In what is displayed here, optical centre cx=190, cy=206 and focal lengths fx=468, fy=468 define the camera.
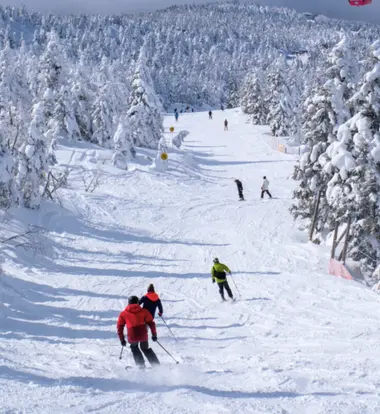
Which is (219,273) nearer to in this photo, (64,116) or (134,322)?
(134,322)

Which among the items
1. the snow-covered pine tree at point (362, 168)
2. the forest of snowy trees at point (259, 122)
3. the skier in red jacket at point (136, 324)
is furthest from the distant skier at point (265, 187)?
the skier in red jacket at point (136, 324)

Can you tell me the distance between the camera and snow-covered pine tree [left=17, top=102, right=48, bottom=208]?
2253 cm

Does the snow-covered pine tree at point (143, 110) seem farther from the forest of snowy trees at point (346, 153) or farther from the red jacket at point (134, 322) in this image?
the red jacket at point (134, 322)

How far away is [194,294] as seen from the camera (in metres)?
15.2

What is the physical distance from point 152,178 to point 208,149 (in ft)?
61.7

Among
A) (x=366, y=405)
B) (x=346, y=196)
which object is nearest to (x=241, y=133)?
(x=346, y=196)

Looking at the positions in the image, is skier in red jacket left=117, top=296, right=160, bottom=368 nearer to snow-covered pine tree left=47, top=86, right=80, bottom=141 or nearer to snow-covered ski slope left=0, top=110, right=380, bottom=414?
snow-covered ski slope left=0, top=110, right=380, bottom=414

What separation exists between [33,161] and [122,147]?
42.8ft

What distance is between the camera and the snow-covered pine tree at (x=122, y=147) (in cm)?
3459

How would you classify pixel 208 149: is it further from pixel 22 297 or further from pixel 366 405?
pixel 366 405

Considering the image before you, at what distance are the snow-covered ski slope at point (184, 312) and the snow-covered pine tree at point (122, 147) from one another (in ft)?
11.2

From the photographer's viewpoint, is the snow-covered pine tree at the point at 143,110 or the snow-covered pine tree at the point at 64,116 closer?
the snow-covered pine tree at the point at 64,116

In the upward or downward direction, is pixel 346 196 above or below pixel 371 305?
above

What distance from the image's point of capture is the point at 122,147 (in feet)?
116
